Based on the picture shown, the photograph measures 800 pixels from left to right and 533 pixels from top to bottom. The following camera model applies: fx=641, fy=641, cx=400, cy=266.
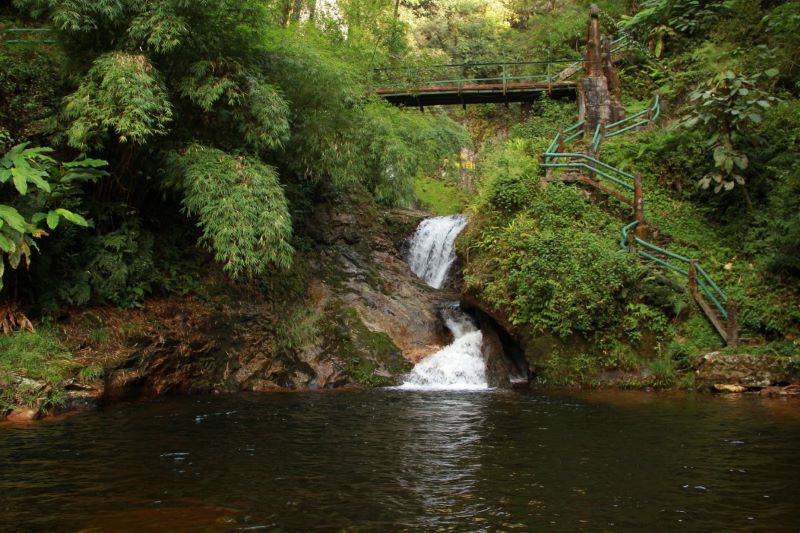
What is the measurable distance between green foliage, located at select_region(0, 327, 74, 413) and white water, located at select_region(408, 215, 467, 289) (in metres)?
10.2

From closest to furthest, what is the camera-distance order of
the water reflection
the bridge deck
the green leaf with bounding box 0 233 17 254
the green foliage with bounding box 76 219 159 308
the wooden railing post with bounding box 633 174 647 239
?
the water reflection → the green leaf with bounding box 0 233 17 254 → the green foliage with bounding box 76 219 159 308 → the wooden railing post with bounding box 633 174 647 239 → the bridge deck

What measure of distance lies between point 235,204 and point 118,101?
2.45 m

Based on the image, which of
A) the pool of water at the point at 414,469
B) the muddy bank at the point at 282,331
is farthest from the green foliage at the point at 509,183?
the pool of water at the point at 414,469

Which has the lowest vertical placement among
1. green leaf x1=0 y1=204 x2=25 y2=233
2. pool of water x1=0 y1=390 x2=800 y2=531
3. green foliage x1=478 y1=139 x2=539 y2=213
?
pool of water x1=0 y1=390 x2=800 y2=531

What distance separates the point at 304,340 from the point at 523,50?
65.1 ft

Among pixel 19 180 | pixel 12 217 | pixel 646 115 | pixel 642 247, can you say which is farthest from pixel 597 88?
pixel 12 217

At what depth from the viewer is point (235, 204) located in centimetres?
1096

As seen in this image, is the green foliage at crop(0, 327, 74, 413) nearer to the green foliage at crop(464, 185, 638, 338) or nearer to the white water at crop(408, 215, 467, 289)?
the green foliage at crop(464, 185, 638, 338)

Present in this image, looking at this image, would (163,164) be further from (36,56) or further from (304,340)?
(304,340)

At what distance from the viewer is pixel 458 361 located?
532 inches

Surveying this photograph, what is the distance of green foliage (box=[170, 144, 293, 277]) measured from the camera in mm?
10766

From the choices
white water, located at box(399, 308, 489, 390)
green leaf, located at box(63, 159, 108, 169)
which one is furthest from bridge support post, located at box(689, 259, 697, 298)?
green leaf, located at box(63, 159, 108, 169)

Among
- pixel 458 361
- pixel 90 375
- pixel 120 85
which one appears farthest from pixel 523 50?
pixel 90 375

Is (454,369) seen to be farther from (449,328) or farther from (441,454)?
(441,454)
